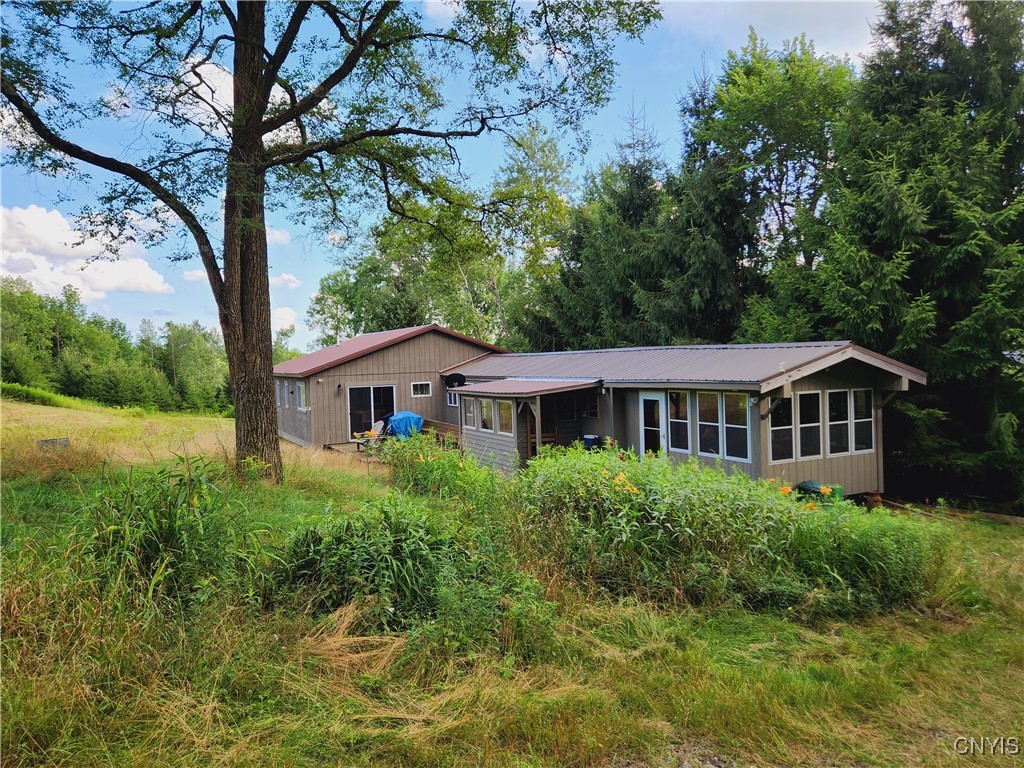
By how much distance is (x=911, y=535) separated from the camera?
16.6 feet

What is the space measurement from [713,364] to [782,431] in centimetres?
190

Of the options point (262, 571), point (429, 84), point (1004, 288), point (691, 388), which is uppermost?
point (429, 84)

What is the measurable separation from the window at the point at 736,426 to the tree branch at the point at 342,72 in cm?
855

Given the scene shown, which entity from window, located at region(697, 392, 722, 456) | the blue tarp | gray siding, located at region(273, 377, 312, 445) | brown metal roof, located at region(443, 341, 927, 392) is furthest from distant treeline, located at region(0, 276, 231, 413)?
window, located at region(697, 392, 722, 456)

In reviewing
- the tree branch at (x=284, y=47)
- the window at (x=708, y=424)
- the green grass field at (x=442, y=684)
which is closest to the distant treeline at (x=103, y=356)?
the tree branch at (x=284, y=47)

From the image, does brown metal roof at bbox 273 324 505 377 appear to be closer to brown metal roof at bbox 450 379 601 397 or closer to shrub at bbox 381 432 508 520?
brown metal roof at bbox 450 379 601 397

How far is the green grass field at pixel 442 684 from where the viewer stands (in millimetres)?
2756

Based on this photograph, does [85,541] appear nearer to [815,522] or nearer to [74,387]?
[815,522]

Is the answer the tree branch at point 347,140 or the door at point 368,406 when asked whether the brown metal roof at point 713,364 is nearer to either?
the door at point 368,406

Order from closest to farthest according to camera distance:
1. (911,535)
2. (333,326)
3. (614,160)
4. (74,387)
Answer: (911,535)
(614,160)
(74,387)
(333,326)

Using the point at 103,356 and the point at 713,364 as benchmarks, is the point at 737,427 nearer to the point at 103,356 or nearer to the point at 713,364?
the point at 713,364

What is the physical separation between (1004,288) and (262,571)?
13.3m

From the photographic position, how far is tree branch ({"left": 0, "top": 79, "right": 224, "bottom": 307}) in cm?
771

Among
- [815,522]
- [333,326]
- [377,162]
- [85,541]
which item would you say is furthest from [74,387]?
[815,522]
